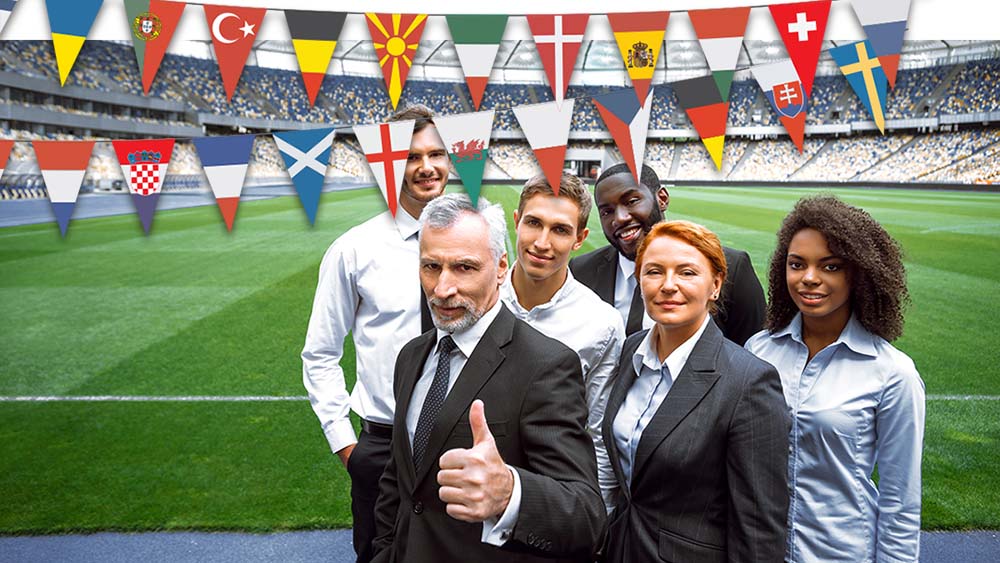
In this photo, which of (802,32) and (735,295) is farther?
(802,32)

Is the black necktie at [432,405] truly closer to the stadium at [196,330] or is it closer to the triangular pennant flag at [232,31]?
the stadium at [196,330]

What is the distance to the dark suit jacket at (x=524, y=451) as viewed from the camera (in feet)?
5.60

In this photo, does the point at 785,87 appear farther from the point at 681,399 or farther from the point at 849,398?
the point at 681,399

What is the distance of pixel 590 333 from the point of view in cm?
258

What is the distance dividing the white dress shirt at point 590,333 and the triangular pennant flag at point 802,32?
8.46ft

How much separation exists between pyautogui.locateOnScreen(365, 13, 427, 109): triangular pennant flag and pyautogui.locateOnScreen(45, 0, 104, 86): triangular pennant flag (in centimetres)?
177

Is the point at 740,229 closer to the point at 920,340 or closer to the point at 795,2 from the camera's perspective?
A: the point at 920,340

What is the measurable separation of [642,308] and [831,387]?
95cm

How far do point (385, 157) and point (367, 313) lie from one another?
49.2 inches

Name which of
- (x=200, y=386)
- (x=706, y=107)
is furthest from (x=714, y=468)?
(x=200, y=386)

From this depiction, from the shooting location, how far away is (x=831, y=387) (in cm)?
226

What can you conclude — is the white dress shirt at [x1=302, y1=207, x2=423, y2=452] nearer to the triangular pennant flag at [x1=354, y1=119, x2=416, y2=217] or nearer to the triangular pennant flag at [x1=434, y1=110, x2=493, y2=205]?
the triangular pennant flag at [x1=354, y1=119, x2=416, y2=217]

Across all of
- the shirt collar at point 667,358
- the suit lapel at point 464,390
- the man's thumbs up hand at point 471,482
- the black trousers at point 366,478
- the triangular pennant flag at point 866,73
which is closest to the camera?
the man's thumbs up hand at point 471,482

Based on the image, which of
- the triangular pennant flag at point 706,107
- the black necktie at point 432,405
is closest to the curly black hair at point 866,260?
the black necktie at point 432,405
